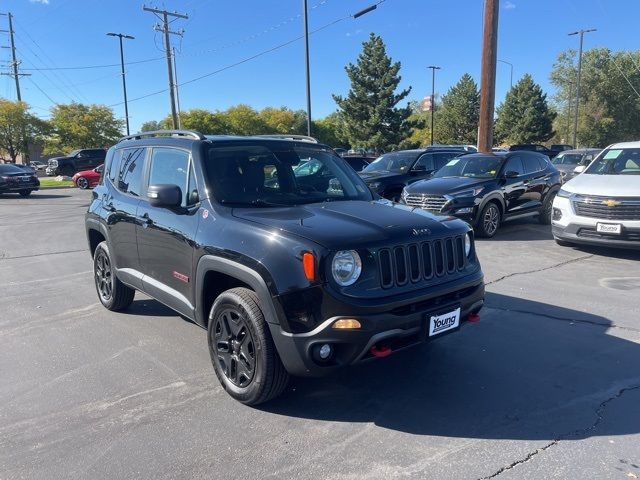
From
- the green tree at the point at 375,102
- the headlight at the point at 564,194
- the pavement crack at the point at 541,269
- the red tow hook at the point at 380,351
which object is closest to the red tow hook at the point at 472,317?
the red tow hook at the point at 380,351

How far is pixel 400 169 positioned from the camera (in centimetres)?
1370

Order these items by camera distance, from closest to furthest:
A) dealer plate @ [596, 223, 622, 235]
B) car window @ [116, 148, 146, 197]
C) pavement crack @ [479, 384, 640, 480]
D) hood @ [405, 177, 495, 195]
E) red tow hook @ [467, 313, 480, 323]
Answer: pavement crack @ [479, 384, 640, 480]
red tow hook @ [467, 313, 480, 323]
car window @ [116, 148, 146, 197]
dealer plate @ [596, 223, 622, 235]
hood @ [405, 177, 495, 195]

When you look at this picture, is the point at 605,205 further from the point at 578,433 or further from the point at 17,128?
the point at 17,128

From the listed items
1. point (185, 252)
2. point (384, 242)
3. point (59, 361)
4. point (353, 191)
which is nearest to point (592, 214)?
point (353, 191)

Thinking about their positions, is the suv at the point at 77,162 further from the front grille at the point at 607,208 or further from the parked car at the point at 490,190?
the front grille at the point at 607,208

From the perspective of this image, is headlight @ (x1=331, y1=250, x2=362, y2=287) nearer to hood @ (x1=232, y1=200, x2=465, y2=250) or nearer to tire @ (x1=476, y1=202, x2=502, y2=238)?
hood @ (x1=232, y1=200, x2=465, y2=250)

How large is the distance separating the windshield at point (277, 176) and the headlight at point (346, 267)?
1.06 metres

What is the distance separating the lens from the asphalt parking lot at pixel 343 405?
116 inches

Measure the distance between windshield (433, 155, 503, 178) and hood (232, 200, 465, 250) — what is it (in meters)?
7.19

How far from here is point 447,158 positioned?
14.5m

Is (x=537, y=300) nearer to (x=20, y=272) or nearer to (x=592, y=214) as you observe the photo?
(x=592, y=214)

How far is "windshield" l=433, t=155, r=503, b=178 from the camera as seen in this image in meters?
10.8

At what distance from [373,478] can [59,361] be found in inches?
121

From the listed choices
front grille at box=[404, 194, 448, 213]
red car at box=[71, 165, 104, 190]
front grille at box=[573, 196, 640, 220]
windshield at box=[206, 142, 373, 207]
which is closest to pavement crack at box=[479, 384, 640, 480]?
windshield at box=[206, 142, 373, 207]
